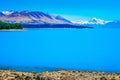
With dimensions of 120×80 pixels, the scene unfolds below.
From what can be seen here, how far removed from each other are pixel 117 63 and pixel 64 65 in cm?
541

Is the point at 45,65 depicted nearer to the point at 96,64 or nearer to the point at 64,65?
the point at 64,65

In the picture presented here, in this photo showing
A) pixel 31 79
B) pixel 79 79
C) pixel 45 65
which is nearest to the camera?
pixel 31 79

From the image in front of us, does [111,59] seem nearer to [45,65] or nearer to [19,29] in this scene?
[45,65]

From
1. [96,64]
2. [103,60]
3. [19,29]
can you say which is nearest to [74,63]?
[96,64]

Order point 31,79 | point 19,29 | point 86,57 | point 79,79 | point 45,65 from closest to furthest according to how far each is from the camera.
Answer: point 31,79
point 79,79
point 45,65
point 86,57
point 19,29

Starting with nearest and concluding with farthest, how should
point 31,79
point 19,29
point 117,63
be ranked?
point 31,79 → point 117,63 → point 19,29

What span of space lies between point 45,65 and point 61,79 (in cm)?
1426

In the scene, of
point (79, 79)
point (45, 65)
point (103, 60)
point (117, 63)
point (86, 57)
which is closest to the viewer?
point (79, 79)

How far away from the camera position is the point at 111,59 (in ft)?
133

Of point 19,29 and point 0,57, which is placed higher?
point 19,29

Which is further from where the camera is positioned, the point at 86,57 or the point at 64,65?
the point at 86,57

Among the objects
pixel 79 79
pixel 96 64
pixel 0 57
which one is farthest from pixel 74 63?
pixel 79 79

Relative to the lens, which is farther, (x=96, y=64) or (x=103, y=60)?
(x=103, y=60)

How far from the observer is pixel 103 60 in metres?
39.5
